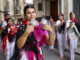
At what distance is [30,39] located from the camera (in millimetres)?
2219

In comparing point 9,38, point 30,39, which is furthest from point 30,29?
point 9,38

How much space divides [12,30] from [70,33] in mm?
1868

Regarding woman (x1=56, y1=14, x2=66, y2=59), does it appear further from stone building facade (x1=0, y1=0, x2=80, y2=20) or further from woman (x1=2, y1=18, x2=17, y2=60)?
stone building facade (x1=0, y1=0, x2=80, y2=20)

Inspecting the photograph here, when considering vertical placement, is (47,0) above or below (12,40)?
above

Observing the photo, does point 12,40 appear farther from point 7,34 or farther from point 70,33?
point 70,33

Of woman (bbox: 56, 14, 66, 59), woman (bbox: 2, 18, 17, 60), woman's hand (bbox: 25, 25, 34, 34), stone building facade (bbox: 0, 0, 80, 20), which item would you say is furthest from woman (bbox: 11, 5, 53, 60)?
stone building facade (bbox: 0, 0, 80, 20)

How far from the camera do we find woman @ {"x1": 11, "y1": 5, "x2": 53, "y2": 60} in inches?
85.7

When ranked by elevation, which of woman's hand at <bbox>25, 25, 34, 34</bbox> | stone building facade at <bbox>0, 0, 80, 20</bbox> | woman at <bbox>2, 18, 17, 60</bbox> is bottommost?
woman at <bbox>2, 18, 17, 60</bbox>

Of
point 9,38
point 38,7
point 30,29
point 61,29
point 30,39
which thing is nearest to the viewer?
point 30,29

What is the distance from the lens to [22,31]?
2176mm

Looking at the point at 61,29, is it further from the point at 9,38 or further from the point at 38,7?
the point at 38,7

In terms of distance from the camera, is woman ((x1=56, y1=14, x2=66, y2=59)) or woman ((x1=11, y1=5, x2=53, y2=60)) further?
woman ((x1=56, y1=14, x2=66, y2=59))

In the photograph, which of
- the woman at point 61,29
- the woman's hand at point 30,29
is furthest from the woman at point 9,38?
the woman's hand at point 30,29

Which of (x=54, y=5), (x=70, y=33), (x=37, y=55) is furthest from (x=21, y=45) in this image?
(x=54, y=5)
